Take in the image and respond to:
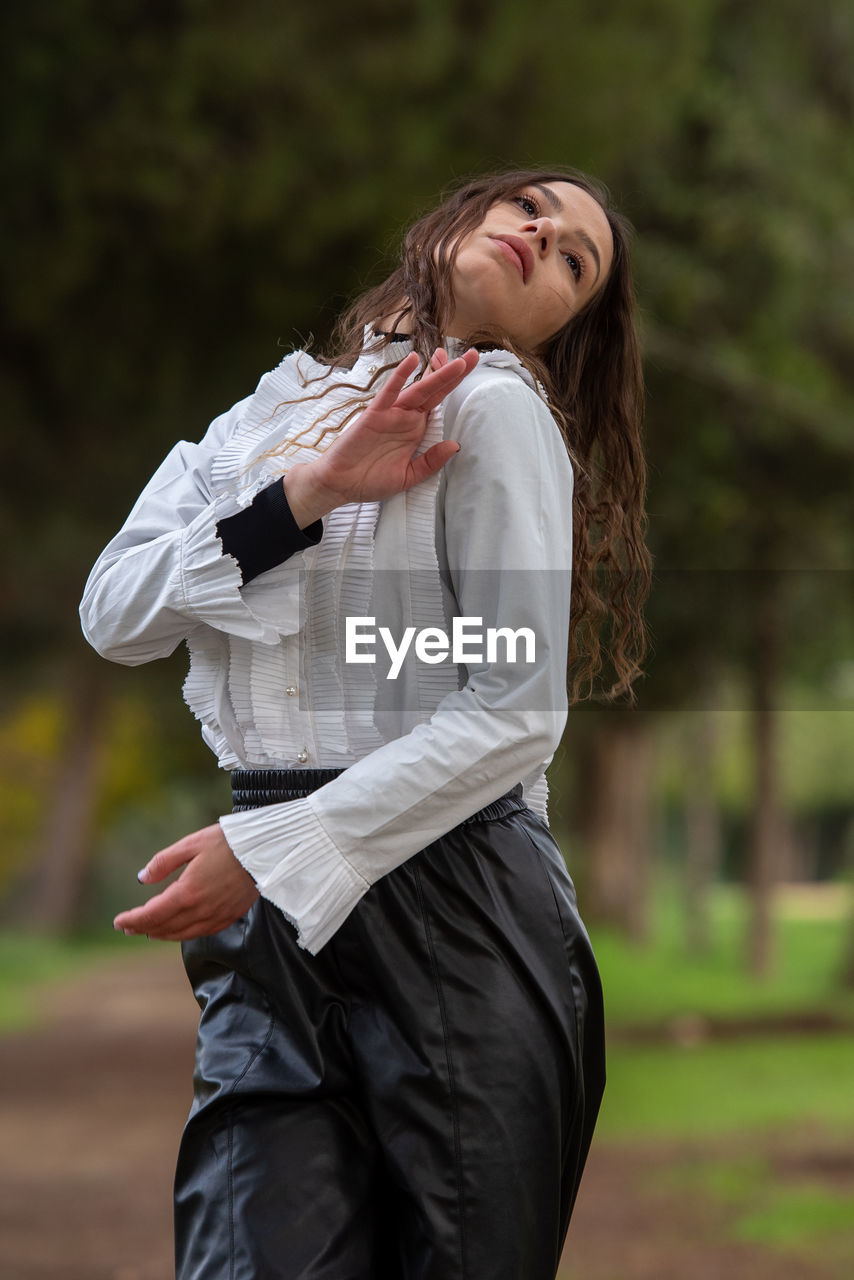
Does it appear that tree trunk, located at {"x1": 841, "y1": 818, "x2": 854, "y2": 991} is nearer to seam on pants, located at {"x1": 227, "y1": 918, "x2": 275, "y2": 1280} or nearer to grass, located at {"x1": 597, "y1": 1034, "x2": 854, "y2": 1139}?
grass, located at {"x1": 597, "y1": 1034, "x2": 854, "y2": 1139}

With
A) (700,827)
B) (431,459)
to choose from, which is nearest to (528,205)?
(431,459)

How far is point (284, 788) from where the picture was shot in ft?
7.30

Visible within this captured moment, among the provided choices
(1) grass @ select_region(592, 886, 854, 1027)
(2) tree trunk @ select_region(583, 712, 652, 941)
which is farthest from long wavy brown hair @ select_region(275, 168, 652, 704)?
(2) tree trunk @ select_region(583, 712, 652, 941)

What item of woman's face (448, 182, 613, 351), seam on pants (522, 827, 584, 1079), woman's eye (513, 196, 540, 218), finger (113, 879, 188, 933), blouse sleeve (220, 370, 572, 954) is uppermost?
woman's eye (513, 196, 540, 218)

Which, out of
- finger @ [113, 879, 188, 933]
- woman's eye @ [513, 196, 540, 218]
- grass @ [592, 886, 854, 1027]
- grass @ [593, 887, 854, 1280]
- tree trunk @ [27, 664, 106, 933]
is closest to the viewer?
finger @ [113, 879, 188, 933]

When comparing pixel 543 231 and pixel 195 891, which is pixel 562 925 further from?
pixel 543 231

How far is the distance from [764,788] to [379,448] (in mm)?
15003

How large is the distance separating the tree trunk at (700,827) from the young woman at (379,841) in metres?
20.9

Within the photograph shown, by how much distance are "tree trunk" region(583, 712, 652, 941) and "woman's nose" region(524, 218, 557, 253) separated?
23666 mm

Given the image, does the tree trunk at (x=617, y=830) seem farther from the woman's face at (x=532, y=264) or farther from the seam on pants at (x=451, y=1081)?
the seam on pants at (x=451, y=1081)

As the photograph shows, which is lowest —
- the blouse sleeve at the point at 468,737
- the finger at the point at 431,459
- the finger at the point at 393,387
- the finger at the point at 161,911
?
the finger at the point at 161,911


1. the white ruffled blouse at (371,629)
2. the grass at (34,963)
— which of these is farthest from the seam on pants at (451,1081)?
the grass at (34,963)

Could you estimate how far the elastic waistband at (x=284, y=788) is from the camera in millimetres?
2213

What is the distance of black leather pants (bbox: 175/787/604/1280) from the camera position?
2.12 m
